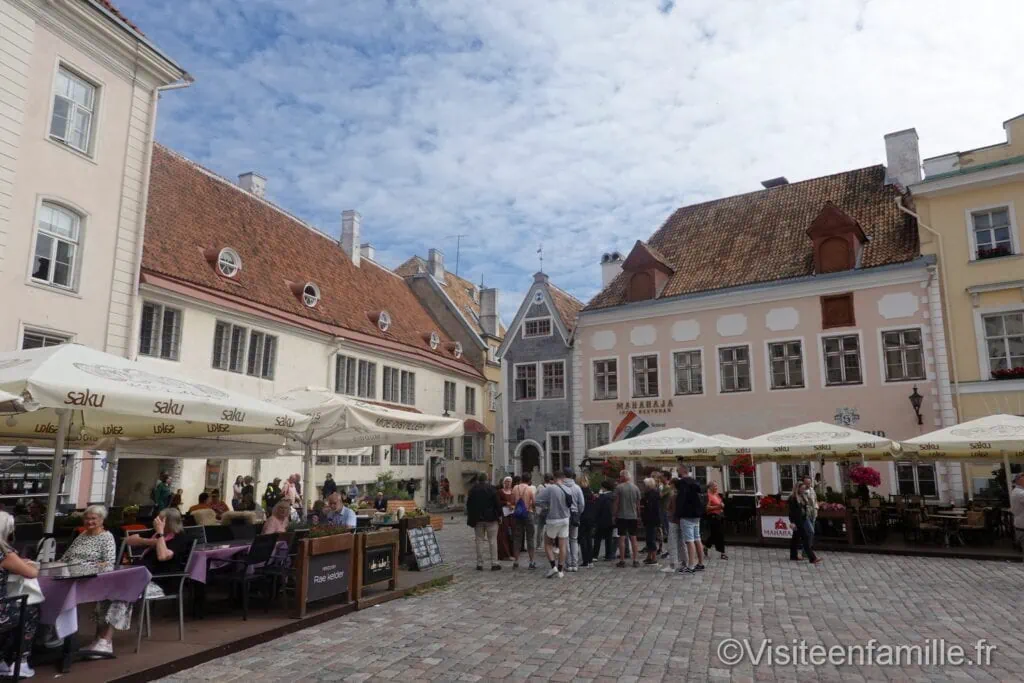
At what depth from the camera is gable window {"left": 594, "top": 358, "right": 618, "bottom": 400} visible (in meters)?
26.7

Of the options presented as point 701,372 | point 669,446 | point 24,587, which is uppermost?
point 701,372

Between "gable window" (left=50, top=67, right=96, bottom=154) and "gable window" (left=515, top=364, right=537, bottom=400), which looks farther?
"gable window" (left=515, top=364, right=537, bottom=400)

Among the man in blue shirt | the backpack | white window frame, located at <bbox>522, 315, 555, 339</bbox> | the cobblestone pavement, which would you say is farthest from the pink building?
the man in blue shirt

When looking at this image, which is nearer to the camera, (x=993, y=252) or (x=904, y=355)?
(x=993, y=252)

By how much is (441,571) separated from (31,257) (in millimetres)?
10853

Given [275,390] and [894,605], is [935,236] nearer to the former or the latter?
[894,605]


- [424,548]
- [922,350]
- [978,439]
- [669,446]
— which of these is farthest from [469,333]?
[978,439]

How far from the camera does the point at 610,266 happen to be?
2994 centimetres

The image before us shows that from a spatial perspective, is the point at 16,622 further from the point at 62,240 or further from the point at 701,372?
the point at 701,372

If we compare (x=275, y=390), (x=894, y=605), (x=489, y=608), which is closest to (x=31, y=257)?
(x=275, y=390)

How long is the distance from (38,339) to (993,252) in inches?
970

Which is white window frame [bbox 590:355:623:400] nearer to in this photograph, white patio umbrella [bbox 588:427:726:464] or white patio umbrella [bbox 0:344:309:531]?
white patio umbrella [bbox 588:427:726:464]

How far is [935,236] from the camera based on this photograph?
21141mm

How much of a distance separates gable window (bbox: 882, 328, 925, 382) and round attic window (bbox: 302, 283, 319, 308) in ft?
64.9
